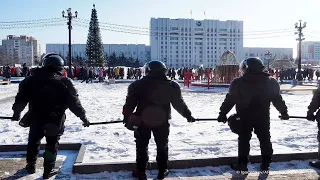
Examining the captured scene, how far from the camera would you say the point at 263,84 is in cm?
484

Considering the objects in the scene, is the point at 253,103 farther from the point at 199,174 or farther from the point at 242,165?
the point at 199,174

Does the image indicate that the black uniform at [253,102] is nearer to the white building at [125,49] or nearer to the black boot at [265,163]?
the black boot at [265,163]

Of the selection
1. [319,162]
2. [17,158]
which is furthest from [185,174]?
[17,158]

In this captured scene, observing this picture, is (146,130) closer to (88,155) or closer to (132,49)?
(88,155)

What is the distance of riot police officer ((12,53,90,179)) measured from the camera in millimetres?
4629

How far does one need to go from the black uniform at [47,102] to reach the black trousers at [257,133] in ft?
→ 7.69

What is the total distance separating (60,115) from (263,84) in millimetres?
2813

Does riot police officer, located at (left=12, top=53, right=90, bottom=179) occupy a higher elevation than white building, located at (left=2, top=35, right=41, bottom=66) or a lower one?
lower

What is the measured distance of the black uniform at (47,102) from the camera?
4.62 m

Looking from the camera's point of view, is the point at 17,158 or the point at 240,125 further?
the point at 17,158

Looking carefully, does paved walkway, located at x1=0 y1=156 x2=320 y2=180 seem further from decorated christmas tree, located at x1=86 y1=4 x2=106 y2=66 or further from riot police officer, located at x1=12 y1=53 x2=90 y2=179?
decorated christmas tree, located at x1=86 y1=4 x2=106 y2=66

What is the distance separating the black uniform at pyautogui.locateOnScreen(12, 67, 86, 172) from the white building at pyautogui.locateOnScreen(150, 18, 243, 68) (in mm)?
132397

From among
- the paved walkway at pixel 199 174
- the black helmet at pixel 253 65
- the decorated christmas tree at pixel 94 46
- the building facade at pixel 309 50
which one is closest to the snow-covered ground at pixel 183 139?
the paved walkway at pixel 199 174

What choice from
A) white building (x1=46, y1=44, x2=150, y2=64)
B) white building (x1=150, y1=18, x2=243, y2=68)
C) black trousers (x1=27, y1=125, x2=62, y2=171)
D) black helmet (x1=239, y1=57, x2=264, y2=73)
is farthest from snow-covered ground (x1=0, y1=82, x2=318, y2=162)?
white building (x1=46, y1=44, x2=150, y2=64)
